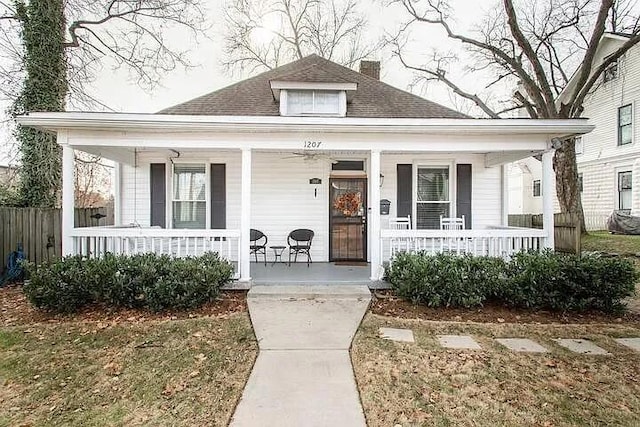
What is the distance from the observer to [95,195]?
60.7ft

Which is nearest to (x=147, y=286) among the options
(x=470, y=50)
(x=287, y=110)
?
(x=287, y=110)

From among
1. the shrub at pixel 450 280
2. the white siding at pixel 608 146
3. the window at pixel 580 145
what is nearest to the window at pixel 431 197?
the shrub at pixel 450 280

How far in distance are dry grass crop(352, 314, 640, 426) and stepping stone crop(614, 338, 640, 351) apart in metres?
0.15

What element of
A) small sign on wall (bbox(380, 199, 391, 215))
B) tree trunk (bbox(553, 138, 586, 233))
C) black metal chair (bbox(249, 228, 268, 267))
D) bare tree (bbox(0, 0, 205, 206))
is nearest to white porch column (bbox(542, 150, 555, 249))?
small sign on wall (bbox(380, 199, 391, 215))

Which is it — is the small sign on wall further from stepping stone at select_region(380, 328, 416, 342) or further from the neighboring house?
the neighboring house

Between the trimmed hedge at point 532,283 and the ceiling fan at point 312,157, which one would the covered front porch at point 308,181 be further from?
the trimmed hedge at point 532,283

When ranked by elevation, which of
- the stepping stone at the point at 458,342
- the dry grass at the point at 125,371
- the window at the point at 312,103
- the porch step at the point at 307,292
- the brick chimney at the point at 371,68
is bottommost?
the dry grass at the point at 125,371

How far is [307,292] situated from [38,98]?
864 cm

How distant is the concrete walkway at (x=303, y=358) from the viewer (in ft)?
10.5

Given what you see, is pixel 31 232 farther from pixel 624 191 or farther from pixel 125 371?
pixel 624 191

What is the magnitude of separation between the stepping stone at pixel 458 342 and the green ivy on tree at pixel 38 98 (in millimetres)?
9895

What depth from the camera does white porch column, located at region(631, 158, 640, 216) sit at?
15.2m

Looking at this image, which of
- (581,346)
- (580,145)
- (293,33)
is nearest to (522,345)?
(581,346)

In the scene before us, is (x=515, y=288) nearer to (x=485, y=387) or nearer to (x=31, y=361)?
(x=485, y=387)
